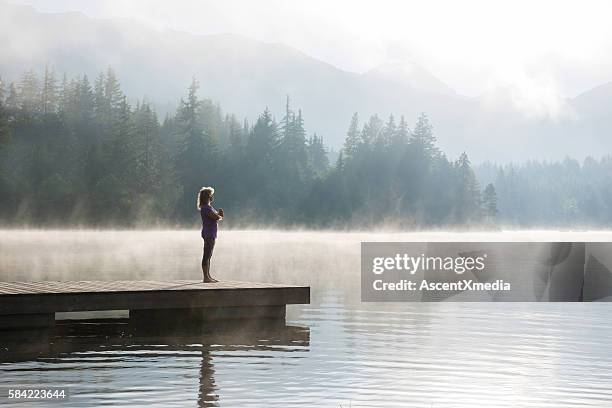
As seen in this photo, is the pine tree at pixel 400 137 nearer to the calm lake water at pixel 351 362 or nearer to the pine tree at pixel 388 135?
the pine tree at pixel 388 135

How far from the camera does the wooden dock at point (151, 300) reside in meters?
20.0

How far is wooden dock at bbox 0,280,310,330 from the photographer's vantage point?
19953 mm

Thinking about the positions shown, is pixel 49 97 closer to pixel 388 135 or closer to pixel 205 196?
pixel 388 135

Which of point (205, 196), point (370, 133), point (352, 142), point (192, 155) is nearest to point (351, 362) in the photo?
point (205, 196)

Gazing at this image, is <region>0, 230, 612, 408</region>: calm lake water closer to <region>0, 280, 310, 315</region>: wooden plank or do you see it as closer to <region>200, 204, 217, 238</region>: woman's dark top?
<region>0, 280, 310, 315</region>: wooden plank

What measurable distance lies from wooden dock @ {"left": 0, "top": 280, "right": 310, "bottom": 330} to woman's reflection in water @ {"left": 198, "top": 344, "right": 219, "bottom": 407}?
11.6 ft

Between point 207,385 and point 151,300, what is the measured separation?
22.5 feet

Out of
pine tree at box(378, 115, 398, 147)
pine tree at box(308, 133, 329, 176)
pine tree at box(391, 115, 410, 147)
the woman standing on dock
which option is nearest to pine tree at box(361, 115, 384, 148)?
pine tree at box(378, 115, 398, 147)

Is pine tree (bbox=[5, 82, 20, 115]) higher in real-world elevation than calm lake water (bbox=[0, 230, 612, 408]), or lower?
higher

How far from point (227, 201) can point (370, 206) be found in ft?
66.6

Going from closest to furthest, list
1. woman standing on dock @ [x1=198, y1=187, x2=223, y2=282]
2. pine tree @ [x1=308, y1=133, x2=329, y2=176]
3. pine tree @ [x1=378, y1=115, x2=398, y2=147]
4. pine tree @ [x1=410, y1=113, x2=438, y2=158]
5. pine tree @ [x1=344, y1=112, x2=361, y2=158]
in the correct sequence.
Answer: woman standing on dock @ [x1=198, y1=187, x2=223, y2=282], pine tree @ [x1=410, y1=113, x2=438, y2=158], pine tree @ [x1=378, y1=115, x2=398, y2=147], pine tree @ [x1=344, y1=112, x2=361, y2=158], pine tree @ [x1=308, y1=133, x2=329, y2=176]

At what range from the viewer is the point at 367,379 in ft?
50.6

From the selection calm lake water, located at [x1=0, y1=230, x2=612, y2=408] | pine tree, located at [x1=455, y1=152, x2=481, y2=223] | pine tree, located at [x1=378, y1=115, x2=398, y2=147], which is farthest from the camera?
pine tree, located at [x1=378, y1=115, x2=398, y2=147]

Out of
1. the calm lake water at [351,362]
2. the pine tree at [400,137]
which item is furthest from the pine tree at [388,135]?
the calm lake water at [351,362]
